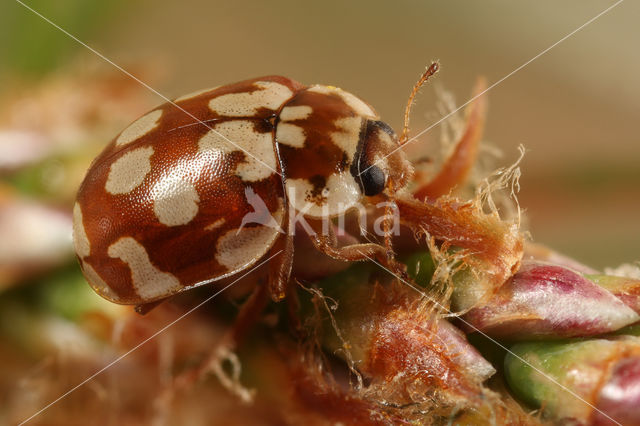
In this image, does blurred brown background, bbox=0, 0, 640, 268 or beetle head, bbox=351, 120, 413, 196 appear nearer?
beetle head, bbox=351, 120, 413, 196

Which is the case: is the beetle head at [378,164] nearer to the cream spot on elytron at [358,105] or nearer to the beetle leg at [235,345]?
the cream spot on elytron at [358,105]

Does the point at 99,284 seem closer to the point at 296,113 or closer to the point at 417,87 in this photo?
the point at 296,113

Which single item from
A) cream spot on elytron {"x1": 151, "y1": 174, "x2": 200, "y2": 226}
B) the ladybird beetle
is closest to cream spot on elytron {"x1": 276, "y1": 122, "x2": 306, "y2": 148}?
the ladybird beetle

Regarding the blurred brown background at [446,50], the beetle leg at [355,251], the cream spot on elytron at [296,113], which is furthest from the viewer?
the blurred brown background at [446,50]

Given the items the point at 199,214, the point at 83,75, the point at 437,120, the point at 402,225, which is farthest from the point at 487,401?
the point at 83,75

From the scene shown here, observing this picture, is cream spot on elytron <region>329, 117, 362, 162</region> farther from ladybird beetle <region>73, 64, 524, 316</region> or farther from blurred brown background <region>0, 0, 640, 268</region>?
blurred brown background <region>0, 0, 640, 268</region>

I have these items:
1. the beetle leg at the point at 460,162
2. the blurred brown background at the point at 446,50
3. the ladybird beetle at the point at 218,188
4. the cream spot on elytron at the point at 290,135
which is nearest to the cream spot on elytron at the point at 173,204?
the ladybird beetle at the point at 218,188
